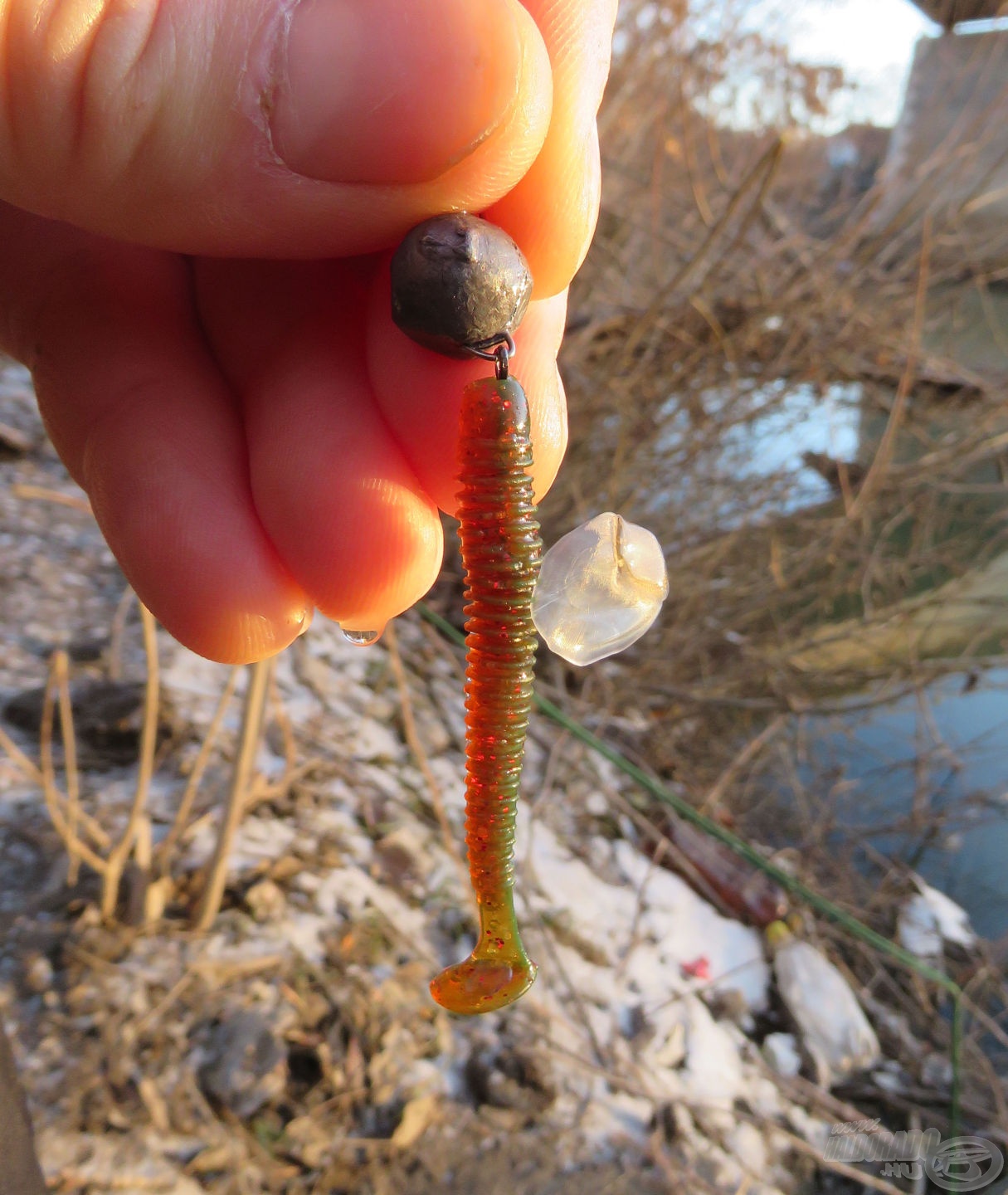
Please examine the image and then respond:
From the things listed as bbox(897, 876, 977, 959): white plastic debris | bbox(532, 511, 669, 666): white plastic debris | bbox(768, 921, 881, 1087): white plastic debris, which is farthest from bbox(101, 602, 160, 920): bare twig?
bbox(897, 876, 977, 959): white plastic debris

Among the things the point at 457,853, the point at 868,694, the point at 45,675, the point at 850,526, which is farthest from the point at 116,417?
the point at 868,694

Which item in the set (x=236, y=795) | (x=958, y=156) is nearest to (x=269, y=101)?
(x=236, y=795)

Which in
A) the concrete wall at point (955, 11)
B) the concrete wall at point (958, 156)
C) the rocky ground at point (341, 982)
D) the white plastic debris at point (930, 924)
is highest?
the concrete wall at point (955, 11)

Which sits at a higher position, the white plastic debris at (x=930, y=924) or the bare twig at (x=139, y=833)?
the bare twig at (x=139, y=833)

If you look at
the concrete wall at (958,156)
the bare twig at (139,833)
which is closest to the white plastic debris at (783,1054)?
the bare twig at (139,833)

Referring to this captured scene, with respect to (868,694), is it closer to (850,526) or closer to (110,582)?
(850,526)

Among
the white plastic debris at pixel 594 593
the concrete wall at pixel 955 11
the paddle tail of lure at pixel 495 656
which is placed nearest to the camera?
the paddle tail of lure at pixel 495 656

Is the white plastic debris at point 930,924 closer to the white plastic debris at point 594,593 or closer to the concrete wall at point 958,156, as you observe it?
the concrete wall at point 958,156
